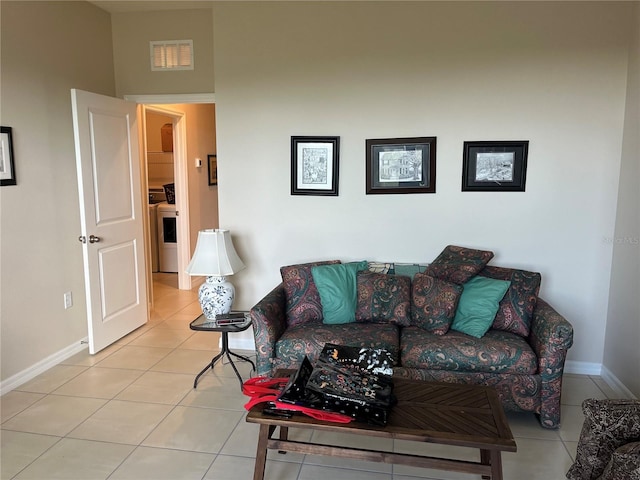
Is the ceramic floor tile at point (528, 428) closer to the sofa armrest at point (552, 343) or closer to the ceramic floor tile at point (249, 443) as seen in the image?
the sofa armrest at point (552, 343)

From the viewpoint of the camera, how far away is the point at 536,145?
3.30 metres

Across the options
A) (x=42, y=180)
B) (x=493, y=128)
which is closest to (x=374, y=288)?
(x=493, y=128)

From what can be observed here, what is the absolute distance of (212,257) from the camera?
3262 millimetres

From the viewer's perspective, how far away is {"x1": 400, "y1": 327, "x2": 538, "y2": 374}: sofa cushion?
2.64 metres

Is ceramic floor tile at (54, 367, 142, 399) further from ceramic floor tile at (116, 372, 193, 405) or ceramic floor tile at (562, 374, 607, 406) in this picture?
ceramic floor tile at (562, 374, 607, 406)

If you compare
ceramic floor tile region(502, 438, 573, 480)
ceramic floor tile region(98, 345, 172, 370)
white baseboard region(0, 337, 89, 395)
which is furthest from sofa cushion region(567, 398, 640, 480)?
white baseboard region(0, 337, 89, 395)

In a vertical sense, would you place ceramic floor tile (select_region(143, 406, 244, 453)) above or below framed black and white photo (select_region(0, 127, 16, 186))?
below

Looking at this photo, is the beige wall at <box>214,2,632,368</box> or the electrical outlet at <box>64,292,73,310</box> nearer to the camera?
the beige wall at <box>214,2,632,368</box>

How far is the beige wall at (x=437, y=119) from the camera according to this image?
3.22 m

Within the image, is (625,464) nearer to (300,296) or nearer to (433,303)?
(433,303)

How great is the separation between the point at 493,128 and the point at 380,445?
7.47 feet

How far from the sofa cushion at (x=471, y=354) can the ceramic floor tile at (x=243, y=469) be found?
0.85 metres

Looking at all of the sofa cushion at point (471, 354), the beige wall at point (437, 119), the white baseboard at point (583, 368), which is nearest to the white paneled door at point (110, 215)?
the beige wall at point (437, 119)

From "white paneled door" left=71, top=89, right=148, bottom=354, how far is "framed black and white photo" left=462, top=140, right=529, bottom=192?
2.81 metres
